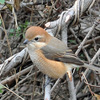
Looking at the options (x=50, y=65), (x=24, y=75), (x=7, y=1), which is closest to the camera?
(x=50, y=65)

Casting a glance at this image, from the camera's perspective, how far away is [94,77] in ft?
12.8

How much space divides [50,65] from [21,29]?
1.51 m

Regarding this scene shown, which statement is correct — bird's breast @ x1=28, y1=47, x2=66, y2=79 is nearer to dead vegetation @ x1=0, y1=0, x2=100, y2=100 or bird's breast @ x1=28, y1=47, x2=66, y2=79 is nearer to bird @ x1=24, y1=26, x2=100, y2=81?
bird @ x1=24, y1=26, x2=100, y2=81

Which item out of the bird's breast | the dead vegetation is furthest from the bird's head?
the dead vegetation

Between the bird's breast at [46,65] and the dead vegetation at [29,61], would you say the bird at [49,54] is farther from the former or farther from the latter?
the dead vegetation at [29,61]

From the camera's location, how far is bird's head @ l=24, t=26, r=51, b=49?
2.92 meters

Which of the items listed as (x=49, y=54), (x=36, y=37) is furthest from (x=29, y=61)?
(x=36, y=37)

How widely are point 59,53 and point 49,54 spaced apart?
0.16 meters

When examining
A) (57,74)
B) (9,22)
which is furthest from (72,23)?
(9,22)

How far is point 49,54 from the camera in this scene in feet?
10.4

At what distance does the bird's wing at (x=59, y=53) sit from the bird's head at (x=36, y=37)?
90 mm

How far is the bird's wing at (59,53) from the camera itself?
316 centimetres

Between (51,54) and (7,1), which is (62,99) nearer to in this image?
(51,54)

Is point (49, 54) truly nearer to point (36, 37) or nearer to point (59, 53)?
point (59, 53)
